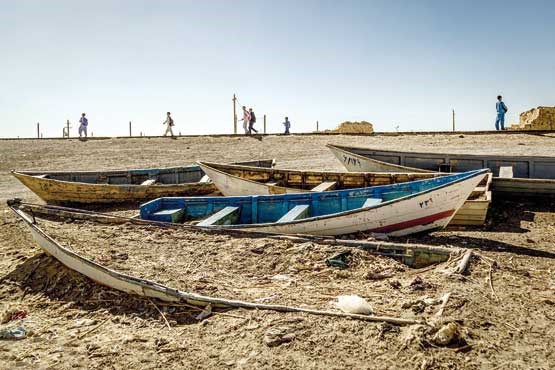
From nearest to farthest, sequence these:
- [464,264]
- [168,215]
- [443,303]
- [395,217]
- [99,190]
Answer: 1. [443,303]
2. [464,264]
3. [395,217]
4. [168,215]
5. [99,190]

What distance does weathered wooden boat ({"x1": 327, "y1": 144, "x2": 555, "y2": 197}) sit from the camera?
8.25 meters

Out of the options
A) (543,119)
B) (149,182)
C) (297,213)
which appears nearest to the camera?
(297,213)

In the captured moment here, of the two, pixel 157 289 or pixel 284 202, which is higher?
pixel 284 202

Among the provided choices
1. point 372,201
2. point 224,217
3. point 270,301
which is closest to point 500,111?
point 372,201

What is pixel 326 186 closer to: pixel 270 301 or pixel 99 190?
pixel 270 301

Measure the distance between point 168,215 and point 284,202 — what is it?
6.93 feet

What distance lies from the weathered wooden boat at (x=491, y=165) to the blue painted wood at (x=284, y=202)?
2.80 meters

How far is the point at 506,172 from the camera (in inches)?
357

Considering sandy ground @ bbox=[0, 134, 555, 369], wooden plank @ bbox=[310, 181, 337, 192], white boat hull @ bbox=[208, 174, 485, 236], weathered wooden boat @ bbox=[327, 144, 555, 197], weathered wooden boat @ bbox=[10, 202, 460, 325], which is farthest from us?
weathered wooden boat @ bbox=[327, 144, 555, 197]

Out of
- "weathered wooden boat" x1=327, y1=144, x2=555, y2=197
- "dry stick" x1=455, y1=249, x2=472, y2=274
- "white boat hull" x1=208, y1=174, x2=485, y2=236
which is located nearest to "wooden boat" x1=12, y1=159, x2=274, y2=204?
"weathered wooden boat" x1=327, y1=144, x2=555, y2=197

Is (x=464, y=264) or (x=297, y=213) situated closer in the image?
(x=464, y=264)

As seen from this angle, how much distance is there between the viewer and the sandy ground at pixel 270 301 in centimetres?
300

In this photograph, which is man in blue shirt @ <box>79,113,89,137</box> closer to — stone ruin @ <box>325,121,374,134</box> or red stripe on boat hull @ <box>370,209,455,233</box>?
stone ruin @ <box>325,121,374,134</box>

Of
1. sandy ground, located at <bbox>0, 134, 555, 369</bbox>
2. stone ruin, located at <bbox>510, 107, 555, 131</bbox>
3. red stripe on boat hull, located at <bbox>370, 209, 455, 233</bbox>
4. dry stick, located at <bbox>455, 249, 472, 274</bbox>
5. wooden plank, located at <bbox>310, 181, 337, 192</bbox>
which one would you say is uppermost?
stone ruin, located at <bbox>510, 107, 555, 131</bbox>
